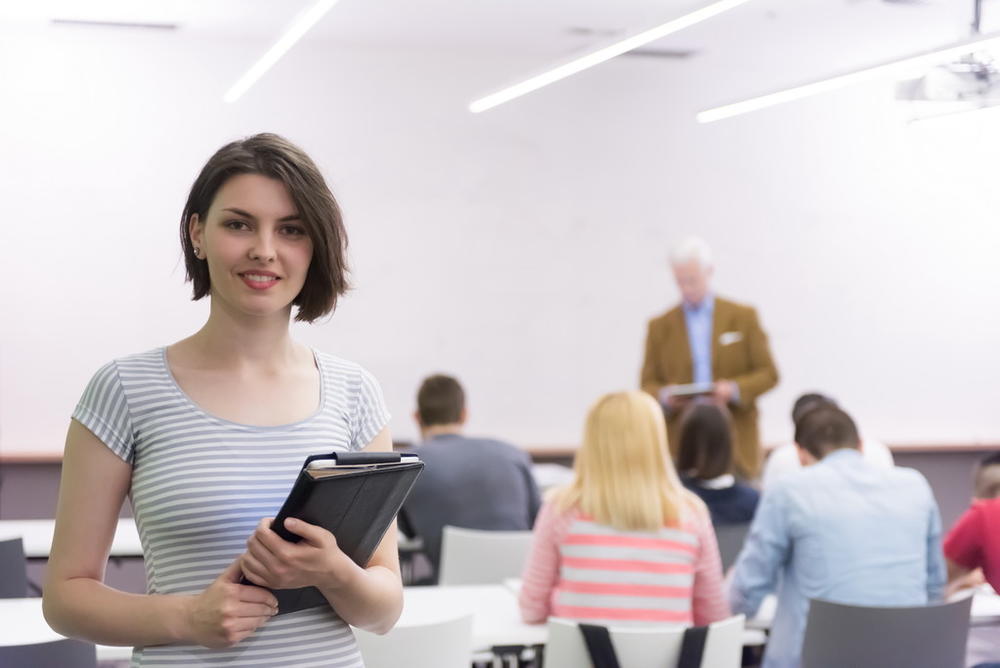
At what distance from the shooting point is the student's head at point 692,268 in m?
6.09

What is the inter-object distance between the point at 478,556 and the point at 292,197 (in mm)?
2425

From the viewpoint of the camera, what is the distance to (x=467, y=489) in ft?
13.9

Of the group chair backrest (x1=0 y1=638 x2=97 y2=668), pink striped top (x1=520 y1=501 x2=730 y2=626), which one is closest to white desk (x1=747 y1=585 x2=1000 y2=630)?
pink striped top (x1=520 y1=501 x2=730 y2=626)

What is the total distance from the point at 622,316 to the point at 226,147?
5.79 metres

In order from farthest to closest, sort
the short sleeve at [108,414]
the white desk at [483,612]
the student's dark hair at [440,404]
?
the student's dark hair at [440,404], the white desk at [483,612], the short sleeve at [108,414]

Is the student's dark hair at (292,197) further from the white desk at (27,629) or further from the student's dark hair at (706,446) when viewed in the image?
the student's dark hair at (706,446)

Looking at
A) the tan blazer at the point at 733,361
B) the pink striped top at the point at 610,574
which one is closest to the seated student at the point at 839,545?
the pink striped top at the point at 610,574

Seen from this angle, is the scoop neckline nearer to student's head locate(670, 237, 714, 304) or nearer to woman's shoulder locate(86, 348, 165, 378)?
woman's shoulder locate(86, 348, 165, 378)

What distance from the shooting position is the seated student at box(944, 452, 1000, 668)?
2.89 meters

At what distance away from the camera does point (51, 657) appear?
2227 millimetres

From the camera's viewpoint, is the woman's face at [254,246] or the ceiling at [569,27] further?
the ceiling at [569,27]

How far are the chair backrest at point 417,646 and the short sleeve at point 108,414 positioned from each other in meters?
1.08

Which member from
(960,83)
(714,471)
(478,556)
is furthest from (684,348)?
(960,83)

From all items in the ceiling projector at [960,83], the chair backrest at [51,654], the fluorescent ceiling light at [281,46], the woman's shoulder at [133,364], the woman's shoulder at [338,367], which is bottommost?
the chair backrest at [51,654]
